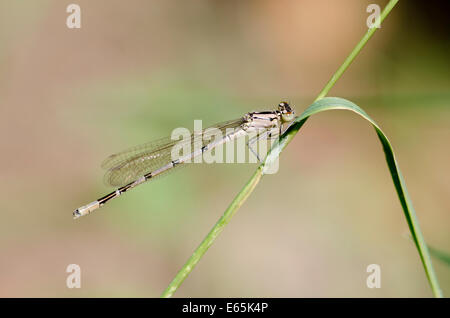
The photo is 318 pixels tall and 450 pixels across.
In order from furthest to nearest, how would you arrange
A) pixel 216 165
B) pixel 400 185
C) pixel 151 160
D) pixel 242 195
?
pixel 216 165 < pixel 151 160 < pixel 242 195 < pixel 400 185

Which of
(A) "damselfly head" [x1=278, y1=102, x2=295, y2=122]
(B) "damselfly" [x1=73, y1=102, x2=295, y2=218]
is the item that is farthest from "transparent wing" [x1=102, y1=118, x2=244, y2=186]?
(A) "damselfly head" [x1=278, y1=102, x2=295, y2=122]

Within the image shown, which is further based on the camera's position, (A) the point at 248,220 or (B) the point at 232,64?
(B) the point at 232,64

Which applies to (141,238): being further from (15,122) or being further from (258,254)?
(15,122)

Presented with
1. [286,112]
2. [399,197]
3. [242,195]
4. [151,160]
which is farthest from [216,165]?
[399,197]

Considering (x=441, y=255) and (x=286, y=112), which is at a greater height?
(x=286, y=112)

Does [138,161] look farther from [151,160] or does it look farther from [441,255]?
[441,255]

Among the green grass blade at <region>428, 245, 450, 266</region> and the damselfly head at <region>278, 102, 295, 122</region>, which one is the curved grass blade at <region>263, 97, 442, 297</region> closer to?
the green grass blade at <region>428, 245, 450, 266</region>

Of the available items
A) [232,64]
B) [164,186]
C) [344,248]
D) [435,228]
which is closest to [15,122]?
[164,186]
